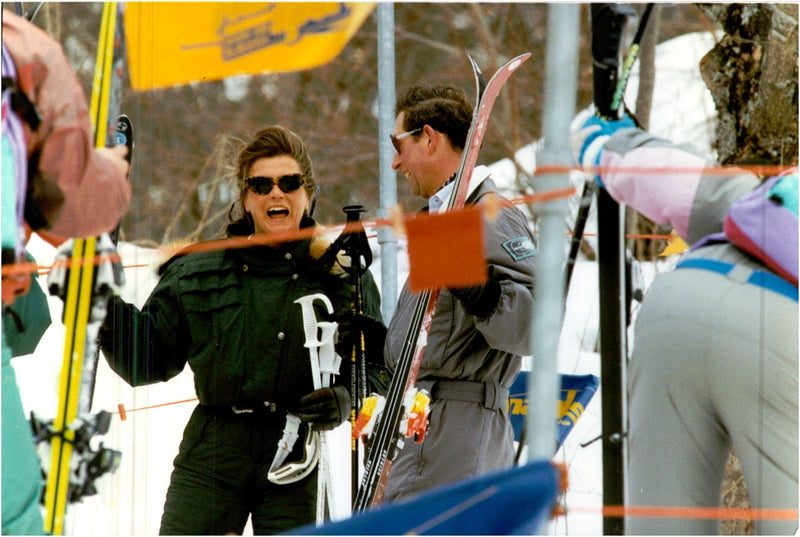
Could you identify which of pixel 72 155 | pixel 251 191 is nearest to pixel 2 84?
pixel 72 155

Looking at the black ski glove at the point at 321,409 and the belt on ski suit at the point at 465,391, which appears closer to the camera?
the belt on ski suit at the point at 465,391

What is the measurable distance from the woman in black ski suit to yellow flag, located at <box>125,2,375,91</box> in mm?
547

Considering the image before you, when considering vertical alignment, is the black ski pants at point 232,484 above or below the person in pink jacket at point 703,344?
below

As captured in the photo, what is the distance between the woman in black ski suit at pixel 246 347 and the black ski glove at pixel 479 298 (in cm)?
51

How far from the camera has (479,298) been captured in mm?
2281

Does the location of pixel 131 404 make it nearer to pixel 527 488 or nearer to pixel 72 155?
pixel 72 155

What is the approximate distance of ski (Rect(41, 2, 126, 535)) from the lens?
2.06 m

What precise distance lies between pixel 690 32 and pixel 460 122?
2.56m

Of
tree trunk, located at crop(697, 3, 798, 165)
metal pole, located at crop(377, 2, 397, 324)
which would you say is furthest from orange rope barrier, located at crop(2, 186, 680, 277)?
metal pole, located at crop(377, 2, 397, 324)

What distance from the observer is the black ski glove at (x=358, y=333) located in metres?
2.69

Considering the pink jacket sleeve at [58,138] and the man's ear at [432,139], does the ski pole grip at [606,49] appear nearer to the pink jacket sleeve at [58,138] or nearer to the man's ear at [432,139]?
the man's ear at [432,139]

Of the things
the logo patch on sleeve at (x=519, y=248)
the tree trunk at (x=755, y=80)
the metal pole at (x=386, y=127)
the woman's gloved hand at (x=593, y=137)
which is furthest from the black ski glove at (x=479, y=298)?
the metal pole at (x=386, y=127)

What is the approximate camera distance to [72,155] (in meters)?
1.96

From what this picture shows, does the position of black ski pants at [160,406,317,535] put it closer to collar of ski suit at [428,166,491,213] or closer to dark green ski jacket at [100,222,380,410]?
dark green ski jacket at [100,222,380,410]
